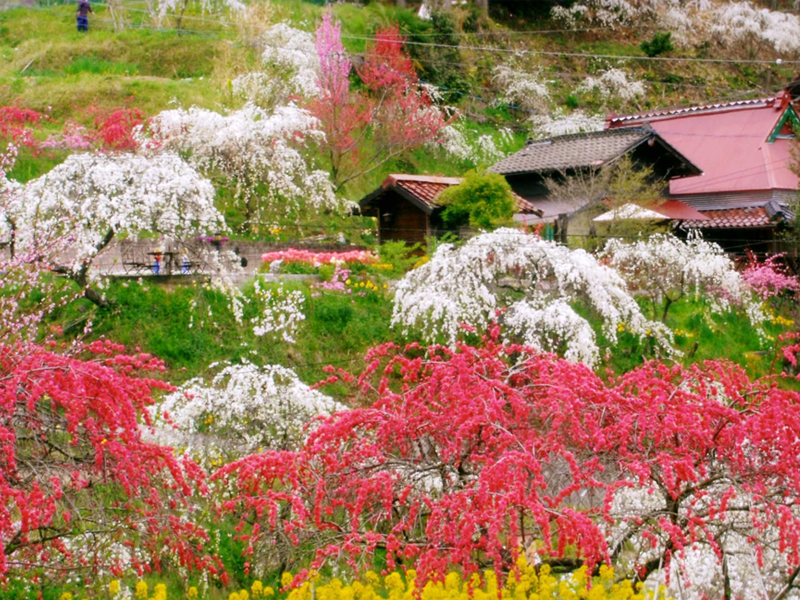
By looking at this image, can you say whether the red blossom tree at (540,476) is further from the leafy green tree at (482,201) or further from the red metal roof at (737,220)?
the red metal roof at (737,220)

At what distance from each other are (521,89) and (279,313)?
21.8m

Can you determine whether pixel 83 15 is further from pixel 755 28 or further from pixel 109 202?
pixel 755 28

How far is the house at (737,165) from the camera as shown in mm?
24156

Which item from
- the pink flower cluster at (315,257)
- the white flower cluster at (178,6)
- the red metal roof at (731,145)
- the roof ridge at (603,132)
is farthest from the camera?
the white flower cluster at (178,6)

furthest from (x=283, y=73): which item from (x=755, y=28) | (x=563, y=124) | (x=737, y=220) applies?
(x=755, y=28)

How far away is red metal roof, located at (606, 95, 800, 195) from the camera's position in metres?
25.5

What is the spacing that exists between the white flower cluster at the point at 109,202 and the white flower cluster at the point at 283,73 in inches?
420

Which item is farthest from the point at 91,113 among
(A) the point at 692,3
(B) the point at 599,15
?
(A) the point at 692,3

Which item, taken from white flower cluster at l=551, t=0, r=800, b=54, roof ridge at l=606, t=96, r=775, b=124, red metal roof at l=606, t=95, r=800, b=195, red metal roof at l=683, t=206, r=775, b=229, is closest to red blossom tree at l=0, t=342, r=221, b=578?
red metal roof at l=683, t=206, r=775, b=229

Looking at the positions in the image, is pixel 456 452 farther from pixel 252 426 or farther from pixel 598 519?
pixel 252 426

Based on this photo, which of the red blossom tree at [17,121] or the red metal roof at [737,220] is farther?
the red metal roof at [737,220]

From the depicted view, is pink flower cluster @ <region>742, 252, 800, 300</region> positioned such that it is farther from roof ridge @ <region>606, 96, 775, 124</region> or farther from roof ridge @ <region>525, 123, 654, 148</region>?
roof ridge @ <region>606, 96, 775, 124</region>

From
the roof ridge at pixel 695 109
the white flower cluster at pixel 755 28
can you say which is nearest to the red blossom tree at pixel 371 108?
the roof ridge at pixel 695 109

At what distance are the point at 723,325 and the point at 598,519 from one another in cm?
1483
